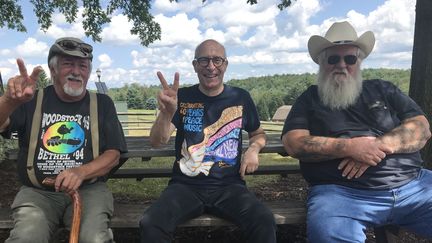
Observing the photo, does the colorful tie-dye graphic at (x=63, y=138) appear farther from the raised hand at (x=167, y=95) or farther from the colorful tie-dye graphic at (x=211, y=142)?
the colorful tie-dye graphic at (x=211, y=142)

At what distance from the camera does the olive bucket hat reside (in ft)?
9.93

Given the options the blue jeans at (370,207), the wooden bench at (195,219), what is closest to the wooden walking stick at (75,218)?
the wooden bench at (195,219)

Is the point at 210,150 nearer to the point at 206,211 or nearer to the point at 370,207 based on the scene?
the point at 206,211

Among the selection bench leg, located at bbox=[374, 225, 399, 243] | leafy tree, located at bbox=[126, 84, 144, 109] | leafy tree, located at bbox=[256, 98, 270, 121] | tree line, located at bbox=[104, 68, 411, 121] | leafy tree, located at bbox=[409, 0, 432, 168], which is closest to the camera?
bench leg, located at bbox=[374, 225, 399, 243]

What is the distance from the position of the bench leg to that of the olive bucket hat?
2606 millimetres

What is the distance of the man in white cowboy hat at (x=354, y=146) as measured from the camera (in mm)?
2883

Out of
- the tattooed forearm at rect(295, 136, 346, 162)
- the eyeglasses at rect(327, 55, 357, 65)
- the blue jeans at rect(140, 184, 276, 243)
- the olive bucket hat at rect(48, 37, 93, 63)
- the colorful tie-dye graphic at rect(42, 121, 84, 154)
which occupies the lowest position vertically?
the blue jeans at rect(140, 184, 276, 243)

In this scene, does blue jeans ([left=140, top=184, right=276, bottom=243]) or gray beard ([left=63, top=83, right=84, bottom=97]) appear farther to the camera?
gray beard ([left=63, top=83, right=84, bottom=97])

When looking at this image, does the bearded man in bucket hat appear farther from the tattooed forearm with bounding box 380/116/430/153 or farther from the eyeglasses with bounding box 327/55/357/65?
the tattooed forearm with bounding box 380/116/430/153

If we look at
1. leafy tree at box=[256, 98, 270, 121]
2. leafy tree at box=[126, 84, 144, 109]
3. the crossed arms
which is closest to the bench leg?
the crossed arms

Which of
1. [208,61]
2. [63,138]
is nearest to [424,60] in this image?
[208,61]

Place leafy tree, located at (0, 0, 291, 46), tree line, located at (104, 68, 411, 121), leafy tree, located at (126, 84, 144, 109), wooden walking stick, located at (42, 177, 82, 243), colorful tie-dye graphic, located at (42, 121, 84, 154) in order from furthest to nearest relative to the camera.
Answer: leafy tree, located at (126, 84, 144, 109) < tree line, located at (104, 68, 411, 121) < leafy tree, located at (0, 0, 291, 46) < colorful tie-dye graphic, located at (42, 121, 84, 154) < wooden walking stick, located at (42, 177, 82, 243)

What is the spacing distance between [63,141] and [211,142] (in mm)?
1101

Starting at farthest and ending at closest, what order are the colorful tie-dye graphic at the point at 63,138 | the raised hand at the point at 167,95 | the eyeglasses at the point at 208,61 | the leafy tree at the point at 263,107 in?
the leafy tree at the point at 263,107, the eyeglasses at the point at 208,61, the colorful tie-dye graphic at the point at 63,138, the raised hand at the point at 167,95
